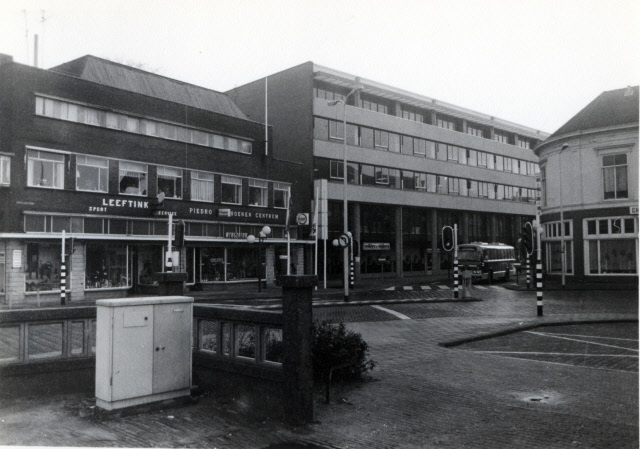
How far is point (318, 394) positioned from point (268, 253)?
30.0 m

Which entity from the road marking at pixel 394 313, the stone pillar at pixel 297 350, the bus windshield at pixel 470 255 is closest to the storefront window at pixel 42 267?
A: the road marking at pixel 394 313

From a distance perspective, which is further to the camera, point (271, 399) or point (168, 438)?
point (271, 399)

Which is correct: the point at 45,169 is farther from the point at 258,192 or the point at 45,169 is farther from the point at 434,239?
the point at 434,239

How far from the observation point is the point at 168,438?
5.49 m

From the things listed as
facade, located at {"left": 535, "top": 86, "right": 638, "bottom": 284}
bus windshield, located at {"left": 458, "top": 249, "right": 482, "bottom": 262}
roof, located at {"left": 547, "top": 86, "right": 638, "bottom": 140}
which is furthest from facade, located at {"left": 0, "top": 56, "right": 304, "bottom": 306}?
roof, located at {"left": 547, "top": 86, "right": 638, "bottom": 140}

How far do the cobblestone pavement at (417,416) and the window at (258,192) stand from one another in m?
27.8

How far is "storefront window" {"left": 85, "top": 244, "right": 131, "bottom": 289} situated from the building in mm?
14273

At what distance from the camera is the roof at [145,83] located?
31125 mm

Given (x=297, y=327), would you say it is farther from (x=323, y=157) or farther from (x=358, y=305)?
(x=323, y=157)

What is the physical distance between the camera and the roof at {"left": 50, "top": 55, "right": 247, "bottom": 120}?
31125 mm

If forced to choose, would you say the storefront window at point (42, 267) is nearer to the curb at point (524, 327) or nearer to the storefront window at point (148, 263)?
the storefront window at point (148, 263)

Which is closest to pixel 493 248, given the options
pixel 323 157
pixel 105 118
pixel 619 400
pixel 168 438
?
pixel 323 157

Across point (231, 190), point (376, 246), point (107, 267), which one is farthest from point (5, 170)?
point (376, 246)

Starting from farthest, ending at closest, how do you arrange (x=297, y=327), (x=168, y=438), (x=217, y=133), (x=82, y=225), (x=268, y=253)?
(x=268, y=253)
(x=217, y=133)
(x=82, y=225)
(x=297, y=327)
(x=168, y=438)
